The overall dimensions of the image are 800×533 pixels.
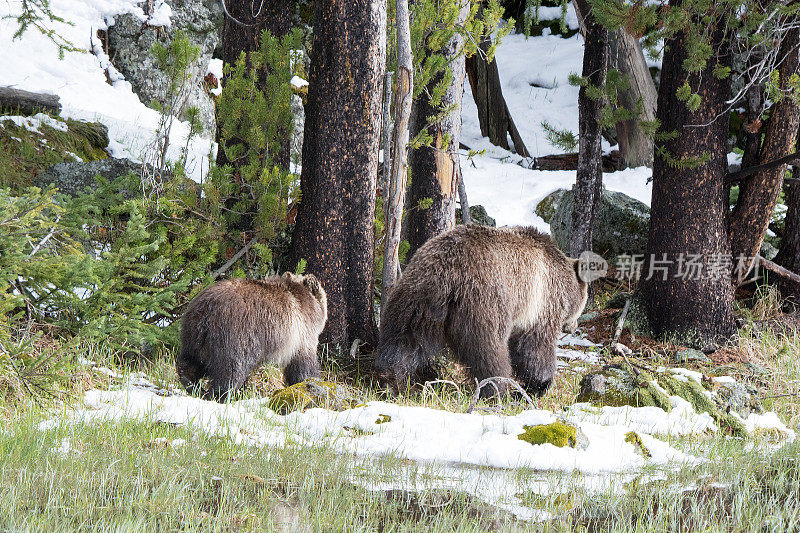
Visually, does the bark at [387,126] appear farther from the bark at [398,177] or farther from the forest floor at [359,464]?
the forest floor at [359,464]

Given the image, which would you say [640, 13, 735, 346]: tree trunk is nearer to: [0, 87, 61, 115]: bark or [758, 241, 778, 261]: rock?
[758, 241, 778, 261]: rock

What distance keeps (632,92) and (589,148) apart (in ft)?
10.0

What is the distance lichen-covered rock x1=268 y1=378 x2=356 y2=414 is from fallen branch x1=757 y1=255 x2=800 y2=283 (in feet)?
19.2

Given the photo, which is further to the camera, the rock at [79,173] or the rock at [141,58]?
the rock at [141,58]

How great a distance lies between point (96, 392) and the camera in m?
5.12

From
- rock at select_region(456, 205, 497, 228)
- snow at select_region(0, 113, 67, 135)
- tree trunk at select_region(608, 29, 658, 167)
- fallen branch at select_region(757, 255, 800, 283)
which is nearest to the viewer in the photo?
fallen branch at select_region(757, 255, 800, 283)

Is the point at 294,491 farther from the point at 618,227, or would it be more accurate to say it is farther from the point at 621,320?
the point at 618,227

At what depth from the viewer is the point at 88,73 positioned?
39.8 ft

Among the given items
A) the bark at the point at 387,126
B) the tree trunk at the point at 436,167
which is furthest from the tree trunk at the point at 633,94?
the bark at the point at 387,126

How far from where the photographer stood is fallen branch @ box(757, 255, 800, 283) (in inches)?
341

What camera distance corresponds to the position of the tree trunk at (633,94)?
38.4ft

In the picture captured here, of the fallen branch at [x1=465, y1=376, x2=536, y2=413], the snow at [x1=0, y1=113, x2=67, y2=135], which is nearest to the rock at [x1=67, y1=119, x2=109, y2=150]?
the snow at [x1=0, y1=113, x2=67, y2=135]

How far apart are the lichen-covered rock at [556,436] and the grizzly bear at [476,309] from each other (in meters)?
1.38

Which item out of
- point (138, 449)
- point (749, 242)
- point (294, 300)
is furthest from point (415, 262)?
point (749, 242)
